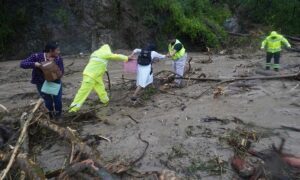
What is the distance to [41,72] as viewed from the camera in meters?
8.55

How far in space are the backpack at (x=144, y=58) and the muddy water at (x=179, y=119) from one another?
967 mm

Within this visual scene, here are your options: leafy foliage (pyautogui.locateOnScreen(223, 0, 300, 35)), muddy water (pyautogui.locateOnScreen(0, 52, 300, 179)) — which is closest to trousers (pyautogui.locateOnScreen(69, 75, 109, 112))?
muddy water (pyautogui.locateOnScreen(0, 52, 300, 179))

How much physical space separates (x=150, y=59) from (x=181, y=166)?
163 inches

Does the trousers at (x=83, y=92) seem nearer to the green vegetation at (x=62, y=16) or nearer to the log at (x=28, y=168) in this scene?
the log at (x=28, y=168)

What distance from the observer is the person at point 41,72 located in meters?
8.32

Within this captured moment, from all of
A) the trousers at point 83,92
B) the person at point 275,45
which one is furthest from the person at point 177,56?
the person at point 275,45

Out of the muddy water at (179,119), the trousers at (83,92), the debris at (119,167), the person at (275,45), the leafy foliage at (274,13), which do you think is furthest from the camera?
the leafy foliage at (274,13)

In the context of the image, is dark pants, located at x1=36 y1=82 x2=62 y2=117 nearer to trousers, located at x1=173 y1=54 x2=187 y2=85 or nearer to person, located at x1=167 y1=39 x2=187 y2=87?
person, located at x1=167 y1=39 x2=187 y2=87

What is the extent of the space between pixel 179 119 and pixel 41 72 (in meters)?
2.90

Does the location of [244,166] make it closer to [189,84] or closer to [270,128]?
[270,128]

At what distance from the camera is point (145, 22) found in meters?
20.3

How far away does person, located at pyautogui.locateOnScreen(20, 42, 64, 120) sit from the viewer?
8.32m

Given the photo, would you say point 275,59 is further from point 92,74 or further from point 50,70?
point 50,70

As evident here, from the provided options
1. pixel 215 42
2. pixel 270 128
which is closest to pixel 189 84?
pixel 270 128
